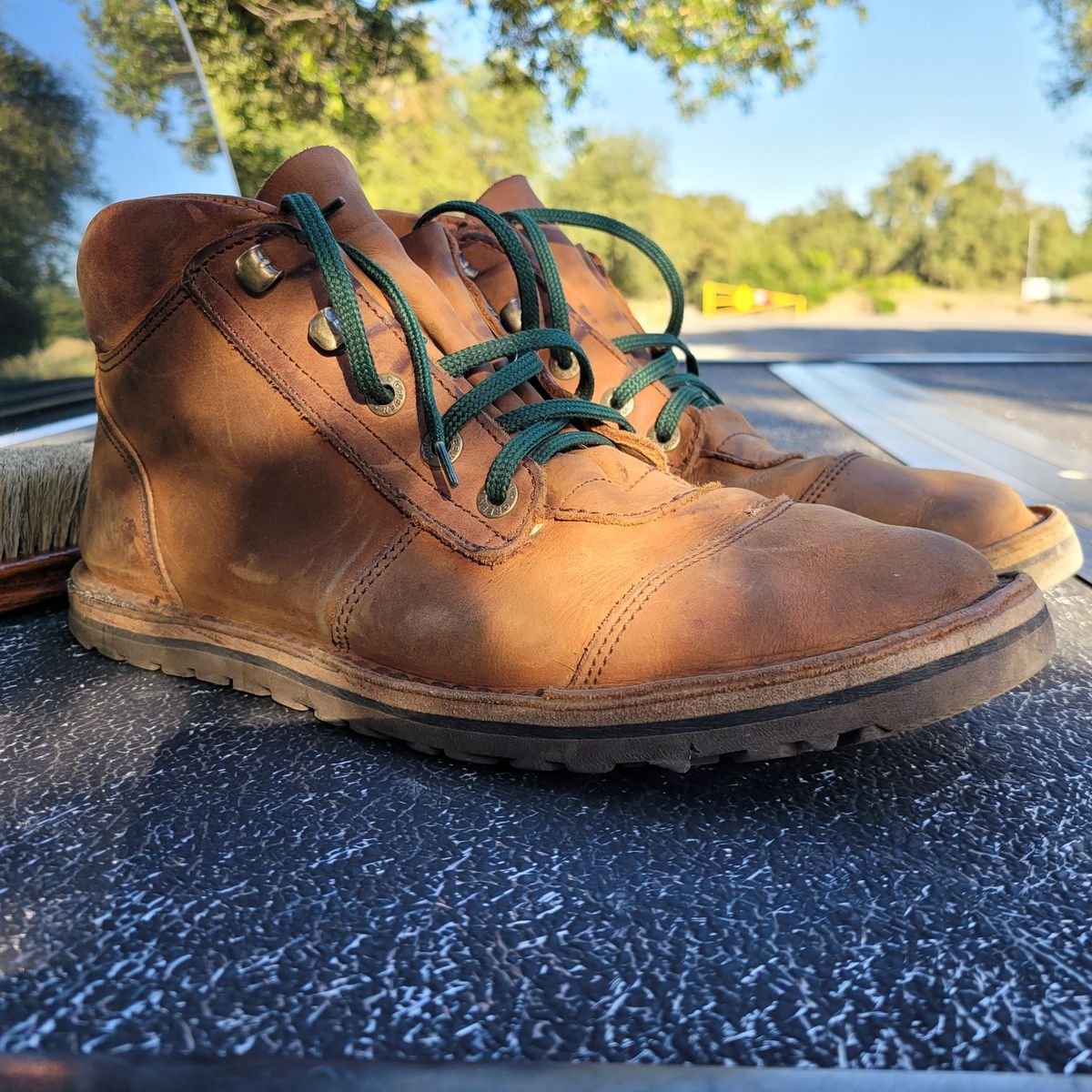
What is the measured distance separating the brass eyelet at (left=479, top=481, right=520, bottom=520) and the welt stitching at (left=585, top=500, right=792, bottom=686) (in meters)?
0.13

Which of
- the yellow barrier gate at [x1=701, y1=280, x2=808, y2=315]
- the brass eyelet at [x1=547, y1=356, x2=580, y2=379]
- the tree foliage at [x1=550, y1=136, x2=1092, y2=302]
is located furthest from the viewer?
the tree foliage at [x1=550, y1=136, x2=1092, y2=302]

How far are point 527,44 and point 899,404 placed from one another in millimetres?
5139

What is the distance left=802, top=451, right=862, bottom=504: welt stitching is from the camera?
1.06m

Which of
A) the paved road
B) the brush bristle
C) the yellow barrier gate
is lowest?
the yellow barrier gate

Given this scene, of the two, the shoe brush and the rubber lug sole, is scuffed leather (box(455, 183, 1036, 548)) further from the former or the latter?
the shoe brush

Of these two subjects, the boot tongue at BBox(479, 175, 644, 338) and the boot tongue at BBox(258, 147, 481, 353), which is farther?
the boot tongue at BBox(479, 175, 644, 338)

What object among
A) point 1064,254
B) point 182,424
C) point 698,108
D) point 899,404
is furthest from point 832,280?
point 182,424

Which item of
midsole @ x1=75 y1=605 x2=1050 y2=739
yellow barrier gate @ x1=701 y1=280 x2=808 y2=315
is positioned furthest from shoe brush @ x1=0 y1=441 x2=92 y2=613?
yellow barrier gate @ x1=701 y1=280 x2=808 y2=315

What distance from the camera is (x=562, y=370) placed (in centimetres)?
96

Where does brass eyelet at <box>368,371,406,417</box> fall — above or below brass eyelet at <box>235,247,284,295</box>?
below

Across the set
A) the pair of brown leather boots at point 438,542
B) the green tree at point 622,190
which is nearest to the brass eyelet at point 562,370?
the pair of brown leather boots at point 438,542

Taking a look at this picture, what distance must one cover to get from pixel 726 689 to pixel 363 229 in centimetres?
49

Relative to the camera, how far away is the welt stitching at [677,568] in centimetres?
66

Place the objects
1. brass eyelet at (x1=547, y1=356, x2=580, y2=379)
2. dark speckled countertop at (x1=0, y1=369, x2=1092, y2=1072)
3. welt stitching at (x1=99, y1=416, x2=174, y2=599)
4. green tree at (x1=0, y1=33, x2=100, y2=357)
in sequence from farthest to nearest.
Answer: green tree at (x1=0, y1=33, x2=100, y2=357), brass eyelet at (x1=547, y1=356, x2=580, y2=379), welt stitching at (x1=99, y1=416, x2=174, y2=599), dark speckled countertop at (x1=0, y1=369, x2=1092, y2=1072)
